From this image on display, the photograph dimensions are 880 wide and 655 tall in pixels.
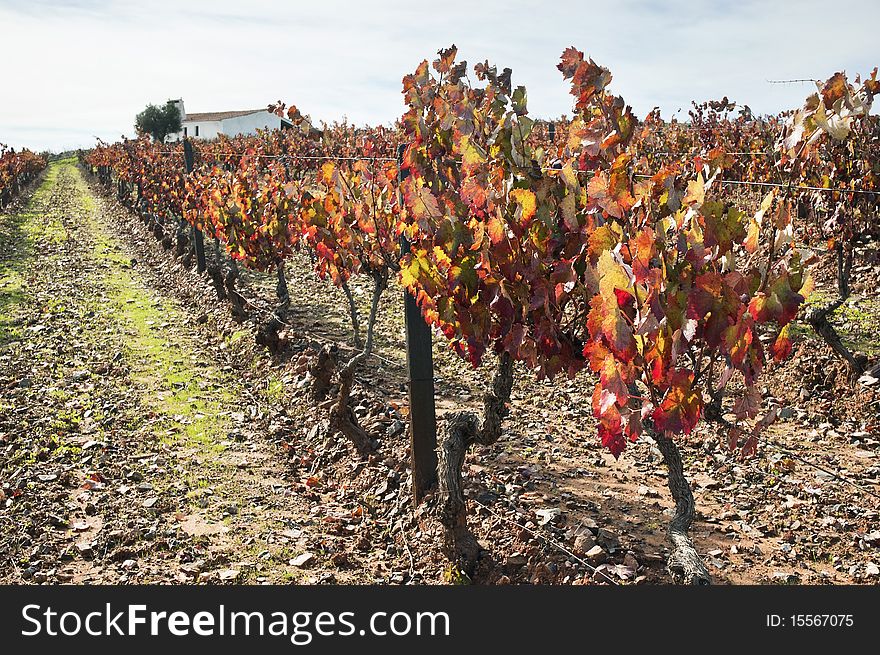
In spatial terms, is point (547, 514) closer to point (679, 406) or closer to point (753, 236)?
point (679, 406)

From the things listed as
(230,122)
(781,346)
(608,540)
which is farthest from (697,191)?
(230,122)

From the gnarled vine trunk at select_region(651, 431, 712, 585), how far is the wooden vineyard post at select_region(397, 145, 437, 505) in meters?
2.05

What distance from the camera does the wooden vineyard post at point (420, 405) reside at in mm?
5031

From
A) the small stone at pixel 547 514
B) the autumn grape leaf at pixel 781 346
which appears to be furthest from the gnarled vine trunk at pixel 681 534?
the small stone at pixel 547 514

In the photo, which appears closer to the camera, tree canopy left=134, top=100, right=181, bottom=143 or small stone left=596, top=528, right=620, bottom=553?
small stone left=596, top=528, right=620, bottom=553

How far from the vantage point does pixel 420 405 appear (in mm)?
5078

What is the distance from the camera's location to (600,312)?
2795mm

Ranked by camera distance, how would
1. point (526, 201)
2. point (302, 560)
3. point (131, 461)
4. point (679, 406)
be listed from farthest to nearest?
point (131, 461), point (302, 560), point (526, 201), point (679, 406)

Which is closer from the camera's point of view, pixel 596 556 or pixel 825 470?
pixel 596 556

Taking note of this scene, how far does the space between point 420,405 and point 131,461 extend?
8.62ft

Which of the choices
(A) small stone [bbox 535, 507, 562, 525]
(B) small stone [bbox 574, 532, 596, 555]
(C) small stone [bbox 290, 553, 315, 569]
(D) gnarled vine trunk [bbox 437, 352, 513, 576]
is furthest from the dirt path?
(B) small stone [bbox 574, 532, 596, 555]

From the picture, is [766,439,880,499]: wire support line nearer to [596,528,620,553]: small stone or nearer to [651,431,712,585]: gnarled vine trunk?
[596,528,620,553]: small stone

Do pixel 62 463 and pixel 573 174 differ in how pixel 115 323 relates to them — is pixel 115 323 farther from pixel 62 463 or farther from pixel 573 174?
pixel 573 174

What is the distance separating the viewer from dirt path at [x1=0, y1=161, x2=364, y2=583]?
15.2 feet
